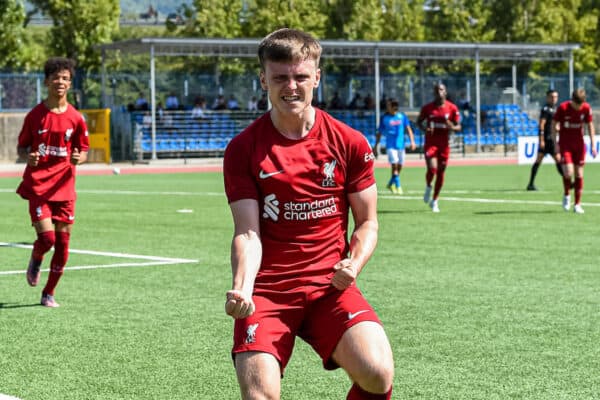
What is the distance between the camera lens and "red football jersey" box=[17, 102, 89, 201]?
411 inches

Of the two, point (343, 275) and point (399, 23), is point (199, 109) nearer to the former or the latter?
point (399, 23)

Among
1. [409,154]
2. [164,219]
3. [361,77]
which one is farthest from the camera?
[361,77]

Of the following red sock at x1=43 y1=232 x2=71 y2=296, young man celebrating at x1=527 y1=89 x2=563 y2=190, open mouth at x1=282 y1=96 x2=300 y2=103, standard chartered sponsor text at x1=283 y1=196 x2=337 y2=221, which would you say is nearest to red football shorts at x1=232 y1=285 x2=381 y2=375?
standard chartered sponsor text at x1=283 y1=196 x2=337 y2=221

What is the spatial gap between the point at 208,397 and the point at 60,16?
4586cm

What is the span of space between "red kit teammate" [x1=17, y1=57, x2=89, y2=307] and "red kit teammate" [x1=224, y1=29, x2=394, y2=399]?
5.63 metres

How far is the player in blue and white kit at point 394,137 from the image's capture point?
25953 mm

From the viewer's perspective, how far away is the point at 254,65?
5475cm

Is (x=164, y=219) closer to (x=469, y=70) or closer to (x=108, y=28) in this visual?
(x=108, y=28)

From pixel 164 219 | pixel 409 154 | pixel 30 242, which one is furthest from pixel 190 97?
pixel 30 242

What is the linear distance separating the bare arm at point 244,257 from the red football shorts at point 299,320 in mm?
153

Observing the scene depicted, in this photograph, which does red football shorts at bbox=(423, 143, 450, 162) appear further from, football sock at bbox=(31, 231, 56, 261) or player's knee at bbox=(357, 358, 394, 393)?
player's knee at bbox=(357, 358, 394, 393)

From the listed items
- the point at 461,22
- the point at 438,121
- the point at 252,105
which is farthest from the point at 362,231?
the point at 461,22

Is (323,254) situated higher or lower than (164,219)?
higher

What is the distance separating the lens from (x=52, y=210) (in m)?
10.5
